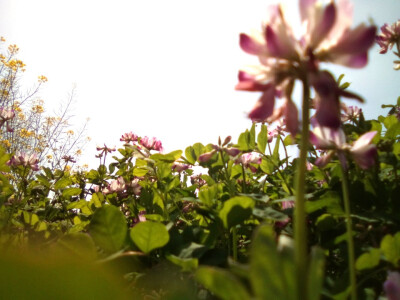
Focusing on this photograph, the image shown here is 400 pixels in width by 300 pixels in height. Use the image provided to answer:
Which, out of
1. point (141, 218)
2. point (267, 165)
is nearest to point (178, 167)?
point (141, 218)

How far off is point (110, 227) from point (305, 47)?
549 mm

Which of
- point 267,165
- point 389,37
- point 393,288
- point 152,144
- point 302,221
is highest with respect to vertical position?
point 389,37

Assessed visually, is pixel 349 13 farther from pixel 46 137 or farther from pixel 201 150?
pixel 46 137

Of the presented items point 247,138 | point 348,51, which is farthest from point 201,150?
point 348,51

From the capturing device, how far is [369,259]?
0.62 meters

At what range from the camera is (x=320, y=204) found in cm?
86

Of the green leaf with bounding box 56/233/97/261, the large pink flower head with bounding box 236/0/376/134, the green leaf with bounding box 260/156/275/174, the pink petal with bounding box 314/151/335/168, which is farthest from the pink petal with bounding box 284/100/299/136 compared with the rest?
the green leaf with bounding box 260/156/275/174

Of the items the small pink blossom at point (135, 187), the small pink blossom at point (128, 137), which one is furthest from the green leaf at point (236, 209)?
the small pink blossom at point (128, 137)

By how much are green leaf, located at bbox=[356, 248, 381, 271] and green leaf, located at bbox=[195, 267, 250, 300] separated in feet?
1.08

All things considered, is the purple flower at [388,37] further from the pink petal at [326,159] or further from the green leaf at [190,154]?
the pink petal at [326,159]

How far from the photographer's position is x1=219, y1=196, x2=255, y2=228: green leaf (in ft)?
2.59

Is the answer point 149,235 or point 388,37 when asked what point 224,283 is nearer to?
point 149,235

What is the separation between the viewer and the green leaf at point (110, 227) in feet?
2.32

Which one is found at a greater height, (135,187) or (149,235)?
(135,187)
